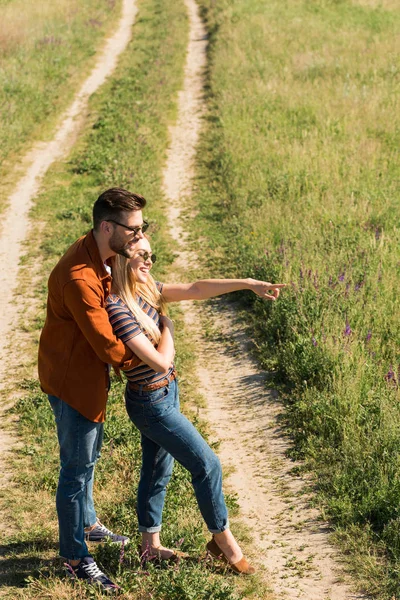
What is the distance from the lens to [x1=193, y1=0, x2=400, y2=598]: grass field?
221 inches

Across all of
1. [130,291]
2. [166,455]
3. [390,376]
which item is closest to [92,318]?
[130,291]

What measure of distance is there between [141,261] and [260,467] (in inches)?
103

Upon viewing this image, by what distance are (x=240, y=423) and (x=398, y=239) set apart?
13.2ft

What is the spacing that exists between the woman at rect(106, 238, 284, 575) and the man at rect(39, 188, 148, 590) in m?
0.10

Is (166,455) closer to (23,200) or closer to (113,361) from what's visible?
(113,361)

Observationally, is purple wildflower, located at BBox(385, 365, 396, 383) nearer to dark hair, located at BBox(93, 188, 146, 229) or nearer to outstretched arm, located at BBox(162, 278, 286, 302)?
outstretched arm, located at BBox(162, 278, 286, 302)

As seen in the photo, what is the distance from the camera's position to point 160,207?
12.0 meters

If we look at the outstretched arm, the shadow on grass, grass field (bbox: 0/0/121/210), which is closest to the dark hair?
the outstretched arm

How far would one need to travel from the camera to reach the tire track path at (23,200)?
7.88 m

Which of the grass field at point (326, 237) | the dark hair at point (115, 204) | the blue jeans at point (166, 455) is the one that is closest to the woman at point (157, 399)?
the blue jeans at point (166, 455)

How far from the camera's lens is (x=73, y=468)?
4211mm

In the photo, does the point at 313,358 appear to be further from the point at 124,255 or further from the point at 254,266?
the point at 124,255

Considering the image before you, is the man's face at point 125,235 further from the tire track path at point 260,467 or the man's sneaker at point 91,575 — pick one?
the tire track path at point 260,467

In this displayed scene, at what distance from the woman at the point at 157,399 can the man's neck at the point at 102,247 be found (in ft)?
0.41
